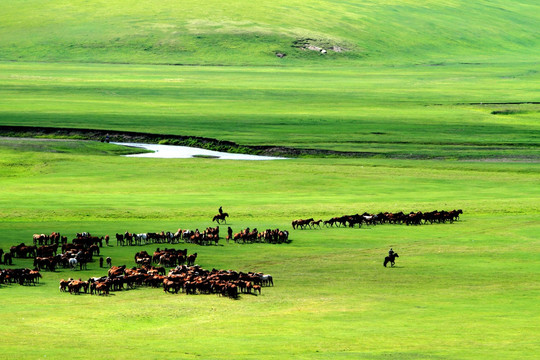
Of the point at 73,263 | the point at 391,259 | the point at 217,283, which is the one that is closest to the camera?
the point at 217,283

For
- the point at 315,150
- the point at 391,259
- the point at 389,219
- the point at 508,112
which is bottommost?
the point at 391,259

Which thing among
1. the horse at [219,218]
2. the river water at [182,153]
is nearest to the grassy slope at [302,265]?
the horse at [219,218]

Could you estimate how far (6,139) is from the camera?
8450cm

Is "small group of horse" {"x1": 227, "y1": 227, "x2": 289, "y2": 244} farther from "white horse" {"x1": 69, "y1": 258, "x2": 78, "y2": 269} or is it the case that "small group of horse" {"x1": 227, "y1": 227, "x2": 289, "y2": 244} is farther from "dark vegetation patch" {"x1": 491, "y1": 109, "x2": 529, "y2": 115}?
"dark vegetation patch" {"x1": 491, "y1": 109, "x2": 529, "y2": 115}

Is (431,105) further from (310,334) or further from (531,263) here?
(310,334)

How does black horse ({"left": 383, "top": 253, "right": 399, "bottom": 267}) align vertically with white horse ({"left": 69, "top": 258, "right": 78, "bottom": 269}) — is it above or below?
above

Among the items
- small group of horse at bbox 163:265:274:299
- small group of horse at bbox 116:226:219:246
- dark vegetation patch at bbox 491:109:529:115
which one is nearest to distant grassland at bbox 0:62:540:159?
dark vegetation patch at bbox 491:109:529:115

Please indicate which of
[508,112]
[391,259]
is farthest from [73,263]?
[508,112]

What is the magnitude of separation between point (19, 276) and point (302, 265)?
10.2m

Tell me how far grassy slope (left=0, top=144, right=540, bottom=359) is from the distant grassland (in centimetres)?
1793

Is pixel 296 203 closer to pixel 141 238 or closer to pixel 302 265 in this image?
pixel 141 238

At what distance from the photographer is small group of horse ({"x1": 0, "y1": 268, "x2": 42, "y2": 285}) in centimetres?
3253

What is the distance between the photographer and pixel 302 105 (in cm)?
11419

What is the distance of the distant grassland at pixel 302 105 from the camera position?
283 feet
